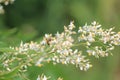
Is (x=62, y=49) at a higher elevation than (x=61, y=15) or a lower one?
lower

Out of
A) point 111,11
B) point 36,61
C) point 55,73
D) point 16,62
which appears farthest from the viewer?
point 111,11

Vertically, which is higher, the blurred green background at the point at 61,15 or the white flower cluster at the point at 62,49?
the blurred green background at the point at 61,15

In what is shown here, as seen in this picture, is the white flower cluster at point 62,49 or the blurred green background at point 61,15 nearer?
the white flower cluster at point 62,49

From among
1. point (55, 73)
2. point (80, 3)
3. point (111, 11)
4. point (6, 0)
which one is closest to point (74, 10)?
point (80, 3)

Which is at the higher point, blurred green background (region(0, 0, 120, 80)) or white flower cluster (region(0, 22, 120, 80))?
blurred green background (region(0, 0, 120, 80))

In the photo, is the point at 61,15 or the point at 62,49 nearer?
the point at 62,49

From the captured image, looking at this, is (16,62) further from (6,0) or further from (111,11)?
(111,11)

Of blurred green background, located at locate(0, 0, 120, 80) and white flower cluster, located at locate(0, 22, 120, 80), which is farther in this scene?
blurred green background, located at locate(0, 0, 120, 80)

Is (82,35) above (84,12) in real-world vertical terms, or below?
below
